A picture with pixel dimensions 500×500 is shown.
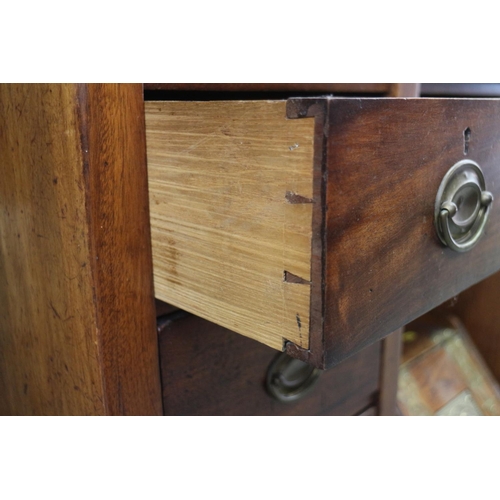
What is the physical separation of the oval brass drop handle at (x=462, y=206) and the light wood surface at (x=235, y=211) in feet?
0.49

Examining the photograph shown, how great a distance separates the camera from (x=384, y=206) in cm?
42

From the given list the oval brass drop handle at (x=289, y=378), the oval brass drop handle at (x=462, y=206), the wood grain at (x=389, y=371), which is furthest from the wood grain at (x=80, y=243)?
the wood grain at (x=389, y=371)

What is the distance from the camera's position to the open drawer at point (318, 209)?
0.38 meters

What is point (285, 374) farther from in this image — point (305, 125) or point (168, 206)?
point (305, 125)

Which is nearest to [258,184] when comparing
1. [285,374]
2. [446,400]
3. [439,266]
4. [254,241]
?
[254,241]

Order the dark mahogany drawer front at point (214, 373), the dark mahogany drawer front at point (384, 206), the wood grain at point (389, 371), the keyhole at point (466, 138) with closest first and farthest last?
the dark mahogany drawer front at point (384, 206) < the keyhole at point (466, 138) < the dark mahogany drawer front at point (214, 373) < the wood grain at point (389, 371)

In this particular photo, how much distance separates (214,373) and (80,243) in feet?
0.71

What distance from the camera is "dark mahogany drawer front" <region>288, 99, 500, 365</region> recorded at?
0.38m

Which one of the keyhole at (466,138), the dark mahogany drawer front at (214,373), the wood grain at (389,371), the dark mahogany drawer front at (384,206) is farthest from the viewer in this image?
the wood grain at (389,371)

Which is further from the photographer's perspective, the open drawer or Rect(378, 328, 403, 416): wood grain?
Rect(378, 328, 403, 416): wood grain

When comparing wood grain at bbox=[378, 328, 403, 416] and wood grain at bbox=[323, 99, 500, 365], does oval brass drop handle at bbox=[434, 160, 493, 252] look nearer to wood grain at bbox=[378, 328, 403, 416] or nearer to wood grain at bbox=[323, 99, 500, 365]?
wood grain at bbox=[323, 99, 500, 365]

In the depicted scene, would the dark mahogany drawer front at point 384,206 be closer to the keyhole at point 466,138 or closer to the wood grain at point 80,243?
the keyhole at point 466,138

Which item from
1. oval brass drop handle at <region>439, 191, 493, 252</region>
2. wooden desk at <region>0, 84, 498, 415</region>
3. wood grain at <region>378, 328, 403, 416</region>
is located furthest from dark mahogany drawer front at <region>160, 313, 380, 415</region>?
oval brass drop handle at <region>439, 191, 493, 252</region>

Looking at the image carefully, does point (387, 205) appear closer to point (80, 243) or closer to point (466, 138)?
point (466, 138)
